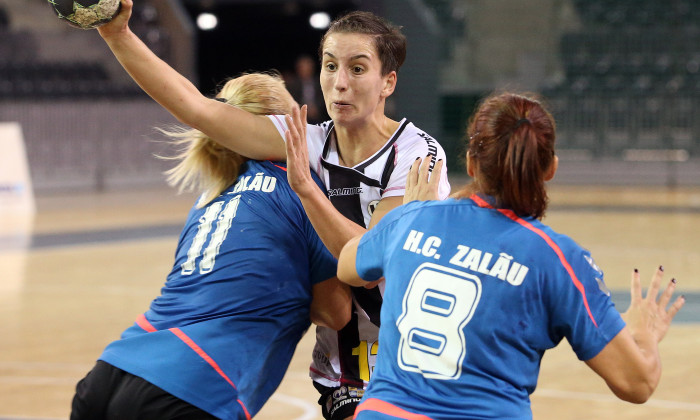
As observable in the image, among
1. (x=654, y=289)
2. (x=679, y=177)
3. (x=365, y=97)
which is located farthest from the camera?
(x=679, y=177)

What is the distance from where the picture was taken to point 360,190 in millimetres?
2973

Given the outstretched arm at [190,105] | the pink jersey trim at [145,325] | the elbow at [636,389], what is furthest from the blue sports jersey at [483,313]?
the outstretched arm at [190,105]

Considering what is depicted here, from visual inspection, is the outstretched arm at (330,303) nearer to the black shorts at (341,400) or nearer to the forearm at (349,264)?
the forearm at (349,264)

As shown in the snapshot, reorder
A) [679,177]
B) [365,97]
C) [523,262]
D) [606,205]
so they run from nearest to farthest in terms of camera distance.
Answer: [523,262] → [365,97] → [606,205] → [679,177]

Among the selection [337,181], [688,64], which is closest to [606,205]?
[688,64]

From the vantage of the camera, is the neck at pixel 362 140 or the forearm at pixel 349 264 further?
the neck at pixel 362 140

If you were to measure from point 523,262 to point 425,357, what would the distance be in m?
0.29

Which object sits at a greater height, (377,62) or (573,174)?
(377,62)

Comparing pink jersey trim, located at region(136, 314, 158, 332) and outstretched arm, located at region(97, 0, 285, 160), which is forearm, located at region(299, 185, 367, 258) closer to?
outstretched arm, located at region(97, 0, 285, 160)

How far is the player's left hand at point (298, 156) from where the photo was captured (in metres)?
2.62

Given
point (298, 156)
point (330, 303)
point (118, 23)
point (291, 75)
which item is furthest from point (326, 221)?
point (291, 75)

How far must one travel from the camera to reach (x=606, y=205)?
1552 centimetres

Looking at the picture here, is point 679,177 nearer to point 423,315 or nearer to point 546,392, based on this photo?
point 546,392

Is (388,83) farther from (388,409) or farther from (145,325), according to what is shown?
(388,409)
